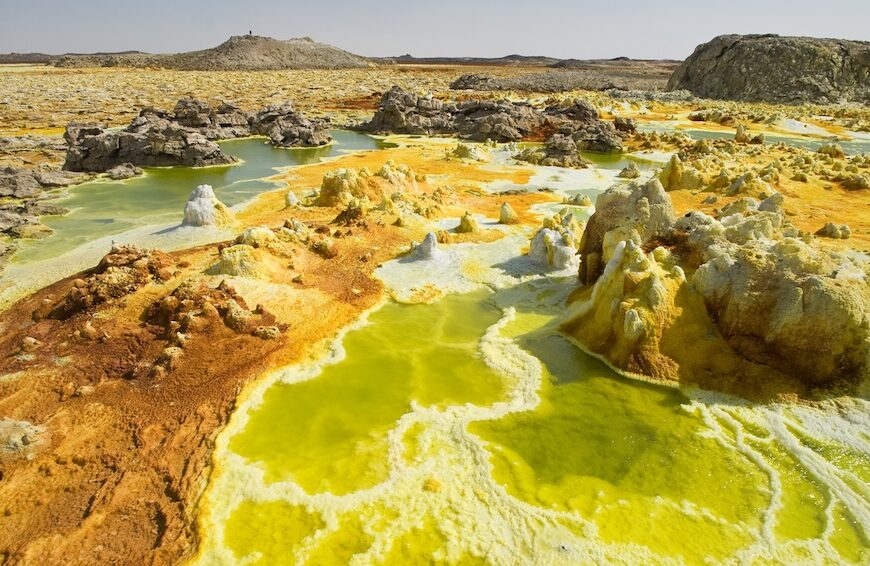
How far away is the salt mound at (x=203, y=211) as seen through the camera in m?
16.4

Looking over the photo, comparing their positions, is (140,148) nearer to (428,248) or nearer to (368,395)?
(428,248)

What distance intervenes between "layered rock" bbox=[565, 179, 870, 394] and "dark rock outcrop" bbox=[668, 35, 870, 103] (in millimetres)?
63994

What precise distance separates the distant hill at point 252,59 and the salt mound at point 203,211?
356 feet

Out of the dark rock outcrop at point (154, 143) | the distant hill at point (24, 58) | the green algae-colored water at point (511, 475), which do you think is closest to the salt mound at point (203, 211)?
the green algae-colored water at point (511, 475)

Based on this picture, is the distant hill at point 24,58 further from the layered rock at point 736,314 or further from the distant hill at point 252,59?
the layered rock at point 736,314

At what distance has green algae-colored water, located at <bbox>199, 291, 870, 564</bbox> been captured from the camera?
6051 mm

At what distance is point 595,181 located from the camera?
24891 millimetres

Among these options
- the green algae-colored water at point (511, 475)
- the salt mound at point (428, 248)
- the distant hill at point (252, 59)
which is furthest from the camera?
the distant hill at point (252, 59)

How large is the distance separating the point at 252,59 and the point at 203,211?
116244 mm

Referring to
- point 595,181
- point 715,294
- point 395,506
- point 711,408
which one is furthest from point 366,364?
point 595,181

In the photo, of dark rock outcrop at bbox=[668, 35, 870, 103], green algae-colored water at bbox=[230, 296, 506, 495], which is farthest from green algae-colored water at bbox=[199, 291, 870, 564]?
dark rock outcrop at bbox=[668, 35, 870, 103]

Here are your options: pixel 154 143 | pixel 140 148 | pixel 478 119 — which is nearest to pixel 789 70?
pixel 478 119

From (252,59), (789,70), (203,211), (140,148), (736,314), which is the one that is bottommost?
(736,314)

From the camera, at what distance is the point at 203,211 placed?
16453 mm
